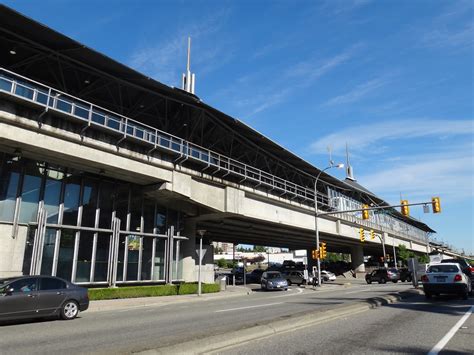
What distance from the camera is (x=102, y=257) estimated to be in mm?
24047

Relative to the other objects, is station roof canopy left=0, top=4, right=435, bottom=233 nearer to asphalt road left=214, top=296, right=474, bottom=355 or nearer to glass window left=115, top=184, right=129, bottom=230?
glass window left=115, top=184, right=129, bottom=230

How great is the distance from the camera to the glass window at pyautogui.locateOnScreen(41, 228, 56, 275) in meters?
21.1

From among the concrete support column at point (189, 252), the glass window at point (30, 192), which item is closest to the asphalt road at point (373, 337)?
the glass window at point (30, 192)

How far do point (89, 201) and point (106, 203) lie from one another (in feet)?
3.84

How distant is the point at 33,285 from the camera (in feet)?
43.7

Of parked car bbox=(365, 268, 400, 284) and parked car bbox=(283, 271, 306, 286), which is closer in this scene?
parked car bbox=(365, 268, 400, 284)

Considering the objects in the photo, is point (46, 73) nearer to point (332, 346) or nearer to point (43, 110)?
point (43, 110)

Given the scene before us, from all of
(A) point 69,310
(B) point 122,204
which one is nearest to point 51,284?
(A) point 69,310

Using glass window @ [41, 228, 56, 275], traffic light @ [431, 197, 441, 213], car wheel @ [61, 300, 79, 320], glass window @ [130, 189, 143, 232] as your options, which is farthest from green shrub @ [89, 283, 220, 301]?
traffic light @ [431, 197, 441, 213]

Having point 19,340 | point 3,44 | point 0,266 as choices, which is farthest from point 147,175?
point 19,340

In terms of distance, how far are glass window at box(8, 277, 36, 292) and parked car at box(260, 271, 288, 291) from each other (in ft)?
72.5

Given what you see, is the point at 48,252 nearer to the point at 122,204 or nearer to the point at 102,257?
the point at 102,257

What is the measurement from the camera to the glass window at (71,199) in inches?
890

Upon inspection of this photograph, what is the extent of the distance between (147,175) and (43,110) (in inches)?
280
